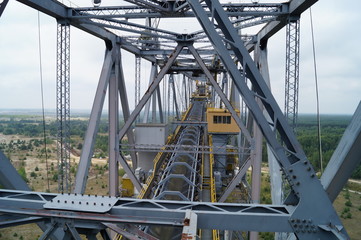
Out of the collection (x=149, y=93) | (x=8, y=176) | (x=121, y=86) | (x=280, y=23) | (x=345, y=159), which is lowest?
(x=8, y=176)

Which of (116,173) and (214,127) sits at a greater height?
(214,127)

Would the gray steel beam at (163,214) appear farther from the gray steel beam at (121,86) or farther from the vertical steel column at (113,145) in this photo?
the gray steel beam at (121,86)

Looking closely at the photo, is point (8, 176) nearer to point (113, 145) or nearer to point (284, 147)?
point (284, 147)

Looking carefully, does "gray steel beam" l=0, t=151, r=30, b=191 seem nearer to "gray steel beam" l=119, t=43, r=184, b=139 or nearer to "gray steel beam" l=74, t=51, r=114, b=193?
"gray steel beam" l=74, t=51, r=114, b=193

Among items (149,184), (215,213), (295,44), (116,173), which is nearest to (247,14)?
(295,44)

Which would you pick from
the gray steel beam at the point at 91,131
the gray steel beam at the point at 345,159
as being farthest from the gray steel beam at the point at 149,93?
the gray steel beam at the point at 345,159

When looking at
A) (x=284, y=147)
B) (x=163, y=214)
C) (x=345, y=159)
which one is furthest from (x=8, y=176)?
(x=345, y=159)

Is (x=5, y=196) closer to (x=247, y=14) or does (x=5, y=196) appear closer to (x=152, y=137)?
(x=247, y=14)
